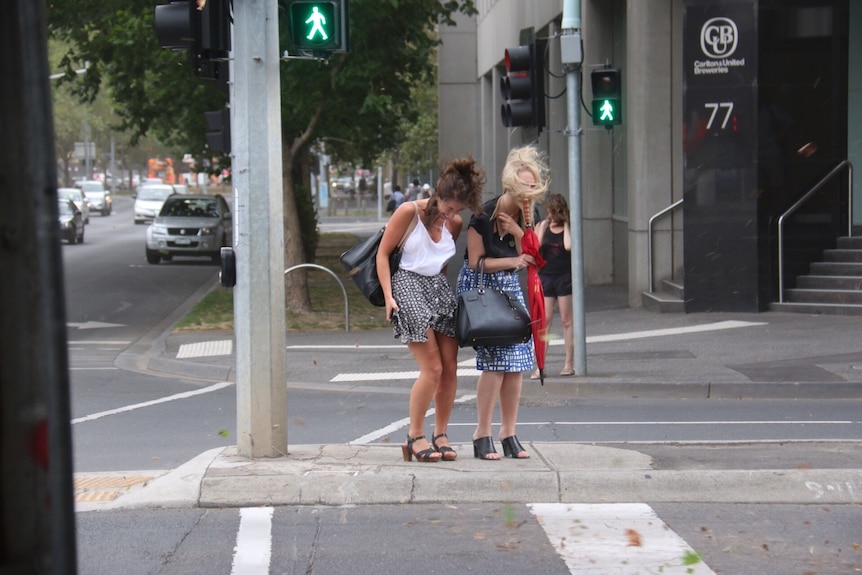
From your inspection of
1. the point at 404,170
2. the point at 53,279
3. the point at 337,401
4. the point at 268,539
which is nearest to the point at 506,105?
the point at 337,401

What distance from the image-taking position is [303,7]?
289 inches

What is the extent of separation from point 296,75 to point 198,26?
10.4m

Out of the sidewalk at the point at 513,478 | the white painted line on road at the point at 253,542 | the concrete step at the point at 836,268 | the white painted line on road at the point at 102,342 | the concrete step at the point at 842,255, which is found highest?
the concrete step at the point at 842,255

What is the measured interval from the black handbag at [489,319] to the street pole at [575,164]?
464 cm

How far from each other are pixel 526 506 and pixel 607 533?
647 millimetres

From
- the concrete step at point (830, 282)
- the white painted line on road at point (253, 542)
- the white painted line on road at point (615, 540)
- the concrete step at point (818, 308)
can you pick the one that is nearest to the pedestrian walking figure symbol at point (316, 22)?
the white painted line on road at point (253, 542)

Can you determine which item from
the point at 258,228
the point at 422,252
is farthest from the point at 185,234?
the point at 422,252

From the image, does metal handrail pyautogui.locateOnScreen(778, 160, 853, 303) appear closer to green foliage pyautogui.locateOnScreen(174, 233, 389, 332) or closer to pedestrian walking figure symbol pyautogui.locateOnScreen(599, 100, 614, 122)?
pedestrian walking figure symbol pyautogui.locateOnScreen(599, 100, 614, 122)

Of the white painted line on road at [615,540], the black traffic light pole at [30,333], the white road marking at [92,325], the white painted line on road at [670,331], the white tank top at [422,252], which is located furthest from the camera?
the white road marking at [92,325]

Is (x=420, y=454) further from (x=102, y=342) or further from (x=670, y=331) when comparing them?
(x=102, y=342)

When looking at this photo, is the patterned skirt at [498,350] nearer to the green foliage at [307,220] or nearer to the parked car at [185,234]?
the green foliage at [307,220]

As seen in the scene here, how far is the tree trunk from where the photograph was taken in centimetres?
1783

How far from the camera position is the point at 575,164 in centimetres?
1129

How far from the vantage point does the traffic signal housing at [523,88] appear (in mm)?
10898
